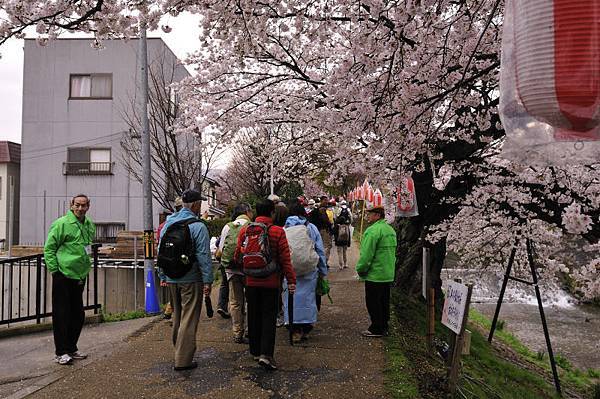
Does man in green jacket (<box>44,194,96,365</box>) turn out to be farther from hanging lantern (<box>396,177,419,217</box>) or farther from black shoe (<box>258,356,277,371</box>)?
hanging lantern (<box>396,177,419,217</box>)

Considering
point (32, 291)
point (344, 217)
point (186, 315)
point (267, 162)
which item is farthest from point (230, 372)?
point (32, 291)

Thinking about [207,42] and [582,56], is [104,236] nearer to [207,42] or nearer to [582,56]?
[207,42]

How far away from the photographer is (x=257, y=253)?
4.98 m

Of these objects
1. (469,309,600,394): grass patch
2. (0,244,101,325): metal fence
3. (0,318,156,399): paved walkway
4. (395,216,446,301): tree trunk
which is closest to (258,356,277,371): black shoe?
(0,318,156,399): paved walkway

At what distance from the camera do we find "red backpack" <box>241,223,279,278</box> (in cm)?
496

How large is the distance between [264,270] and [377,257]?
1938 mm

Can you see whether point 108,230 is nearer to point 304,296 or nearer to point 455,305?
point 304,296

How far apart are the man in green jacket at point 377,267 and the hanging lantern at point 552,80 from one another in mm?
4248

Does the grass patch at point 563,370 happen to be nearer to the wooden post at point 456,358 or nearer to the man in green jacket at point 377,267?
the man in green jacket at point 377,267

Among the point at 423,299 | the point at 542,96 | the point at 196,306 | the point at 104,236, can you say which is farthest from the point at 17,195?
the point at 542,96

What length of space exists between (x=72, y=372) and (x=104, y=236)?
14.8 m

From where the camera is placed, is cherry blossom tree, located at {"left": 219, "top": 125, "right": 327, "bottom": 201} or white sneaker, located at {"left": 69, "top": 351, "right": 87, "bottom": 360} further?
cherry blossom tree, located at {"left": 219, "top": 125, "right": 327, "bottom": 201}

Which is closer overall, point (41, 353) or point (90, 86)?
point (41, 353)

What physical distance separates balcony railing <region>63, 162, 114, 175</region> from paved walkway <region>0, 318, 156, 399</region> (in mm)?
11637
